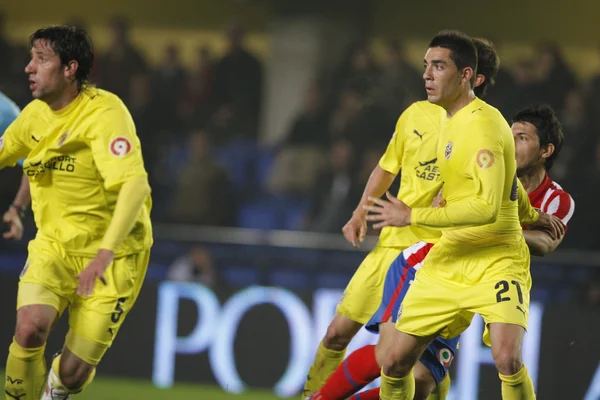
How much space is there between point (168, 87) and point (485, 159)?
23.3ft

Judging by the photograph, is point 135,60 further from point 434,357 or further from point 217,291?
point 434,357

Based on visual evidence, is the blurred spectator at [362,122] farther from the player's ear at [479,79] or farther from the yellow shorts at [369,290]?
the player's ear at [479,79]

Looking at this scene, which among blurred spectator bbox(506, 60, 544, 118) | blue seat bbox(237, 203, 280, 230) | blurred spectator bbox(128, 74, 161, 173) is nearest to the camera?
blurred spectator bbox(506, 60, 544, 118)

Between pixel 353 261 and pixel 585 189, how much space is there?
2.11m

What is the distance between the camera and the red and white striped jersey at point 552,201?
16.3ft

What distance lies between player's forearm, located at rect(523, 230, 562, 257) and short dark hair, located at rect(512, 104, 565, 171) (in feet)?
1.32

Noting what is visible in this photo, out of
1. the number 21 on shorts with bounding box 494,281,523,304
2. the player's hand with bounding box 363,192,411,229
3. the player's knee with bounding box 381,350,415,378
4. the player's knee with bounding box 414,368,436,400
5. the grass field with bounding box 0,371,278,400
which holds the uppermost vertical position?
the player's hand with bounding box 363,192,411,229

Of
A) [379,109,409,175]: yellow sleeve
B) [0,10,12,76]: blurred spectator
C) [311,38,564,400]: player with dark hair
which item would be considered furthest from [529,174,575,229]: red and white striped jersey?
[0,10,12,76]: blurred spectator

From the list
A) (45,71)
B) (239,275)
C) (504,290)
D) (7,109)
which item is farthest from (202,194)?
(504,290)

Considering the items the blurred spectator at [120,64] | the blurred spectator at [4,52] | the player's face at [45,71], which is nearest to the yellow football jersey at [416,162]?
the player's face at [45,71]

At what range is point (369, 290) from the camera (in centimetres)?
534

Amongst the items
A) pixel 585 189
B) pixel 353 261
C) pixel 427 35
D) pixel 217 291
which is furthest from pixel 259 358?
pixel 427 35

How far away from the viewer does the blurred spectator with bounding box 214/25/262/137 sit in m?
10.9

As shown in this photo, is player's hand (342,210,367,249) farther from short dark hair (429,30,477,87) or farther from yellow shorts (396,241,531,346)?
short dark hair (429,30,477,87)
